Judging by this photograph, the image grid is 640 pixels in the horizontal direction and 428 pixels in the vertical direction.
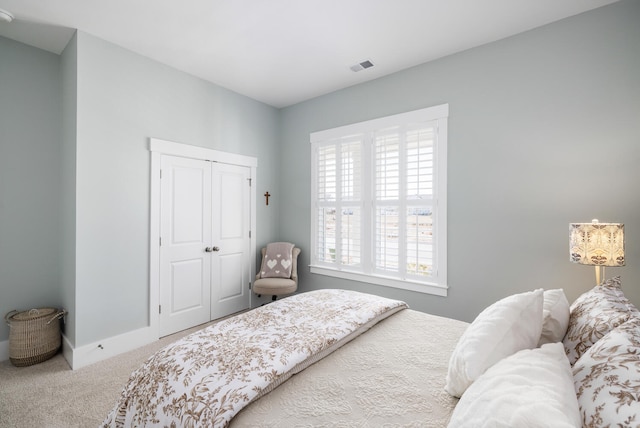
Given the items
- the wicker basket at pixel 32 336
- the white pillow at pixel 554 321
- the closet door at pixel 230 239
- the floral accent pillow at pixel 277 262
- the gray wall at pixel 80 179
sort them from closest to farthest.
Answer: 1. the white pillow at pixel 554 321
2. the wicker basket at pixel 32 336
3. the gray wall at pixel 80 179
4. the closet door at pixel 230 239
5. the floral accent pillow at pixel 277 262

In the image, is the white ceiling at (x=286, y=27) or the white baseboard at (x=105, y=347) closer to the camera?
the white ceiling at (x=286, y=27)

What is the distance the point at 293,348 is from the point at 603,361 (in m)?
1.07

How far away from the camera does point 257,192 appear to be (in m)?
4.02

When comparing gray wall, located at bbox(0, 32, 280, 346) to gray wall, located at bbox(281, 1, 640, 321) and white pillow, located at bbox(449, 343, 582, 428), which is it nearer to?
gray wall, located at bbox(281, 1, 640, 321)

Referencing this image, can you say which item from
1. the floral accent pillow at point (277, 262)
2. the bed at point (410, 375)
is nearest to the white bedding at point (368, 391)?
the bed at point (410, 375)

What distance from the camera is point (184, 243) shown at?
3.22 meters

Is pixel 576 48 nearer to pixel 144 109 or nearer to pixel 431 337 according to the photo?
pixel 431 337

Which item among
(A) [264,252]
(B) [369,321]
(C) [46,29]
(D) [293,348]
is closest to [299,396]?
(D) [293,348]

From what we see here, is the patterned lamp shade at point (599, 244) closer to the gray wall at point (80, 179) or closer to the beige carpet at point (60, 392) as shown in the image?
the beige carpet at point (60, 392)

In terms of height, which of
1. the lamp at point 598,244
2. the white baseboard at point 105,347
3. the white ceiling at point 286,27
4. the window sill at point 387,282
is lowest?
the white baseboard at point 105,347

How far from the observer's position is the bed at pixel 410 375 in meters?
0.72

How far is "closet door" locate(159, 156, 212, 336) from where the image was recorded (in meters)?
3.07

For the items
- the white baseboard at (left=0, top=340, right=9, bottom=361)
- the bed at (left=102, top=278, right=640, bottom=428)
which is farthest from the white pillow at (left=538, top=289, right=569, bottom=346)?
the white baseboard at (left=0, top=340, right=9, bottom=361)

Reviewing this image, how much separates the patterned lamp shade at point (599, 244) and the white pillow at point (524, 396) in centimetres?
131
